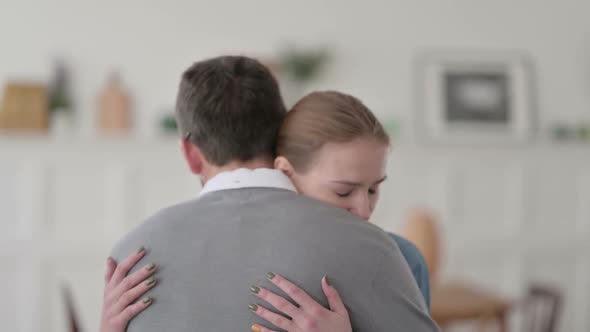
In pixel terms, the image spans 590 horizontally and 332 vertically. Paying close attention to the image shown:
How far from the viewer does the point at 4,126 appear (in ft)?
13.8

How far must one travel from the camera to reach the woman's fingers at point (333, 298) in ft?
3.64

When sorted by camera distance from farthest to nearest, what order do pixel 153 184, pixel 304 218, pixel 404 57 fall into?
pixel 404 57 → pixel 153 184 → pixel 304 218

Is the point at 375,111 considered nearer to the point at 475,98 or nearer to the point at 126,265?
the point at 475,98

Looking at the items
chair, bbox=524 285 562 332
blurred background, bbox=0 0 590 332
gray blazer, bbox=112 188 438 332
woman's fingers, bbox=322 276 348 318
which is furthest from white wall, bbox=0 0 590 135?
woman's fingers, bbox=322 276 348 318

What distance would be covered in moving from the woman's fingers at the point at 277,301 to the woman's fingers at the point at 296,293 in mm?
13

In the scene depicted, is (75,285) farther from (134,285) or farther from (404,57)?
(134,285)

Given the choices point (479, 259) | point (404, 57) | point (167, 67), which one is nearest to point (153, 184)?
point (167, 67)

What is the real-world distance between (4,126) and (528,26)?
3.70m

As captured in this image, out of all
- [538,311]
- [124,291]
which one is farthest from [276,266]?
[538,311]

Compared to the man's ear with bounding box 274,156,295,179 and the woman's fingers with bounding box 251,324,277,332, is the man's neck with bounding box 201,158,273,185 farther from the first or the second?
the woman's fingers with bounding box 251,324,277,332

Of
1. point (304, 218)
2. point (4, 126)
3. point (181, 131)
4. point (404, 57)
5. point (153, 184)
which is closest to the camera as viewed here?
point (304, 218)

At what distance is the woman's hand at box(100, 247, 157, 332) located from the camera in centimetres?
119

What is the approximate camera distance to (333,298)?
1112 millimetres

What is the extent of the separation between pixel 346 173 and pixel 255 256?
0.33m
